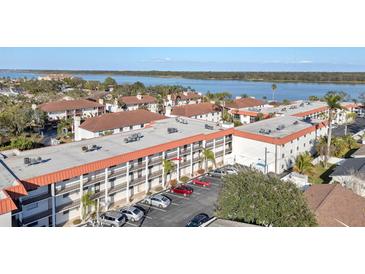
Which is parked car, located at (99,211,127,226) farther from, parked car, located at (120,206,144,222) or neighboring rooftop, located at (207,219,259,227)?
neighboring rooftop, located at (207,219,259,227)

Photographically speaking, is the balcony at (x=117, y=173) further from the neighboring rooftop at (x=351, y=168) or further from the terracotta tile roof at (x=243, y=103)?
the terracotta tile roof at (x=243, y=103)

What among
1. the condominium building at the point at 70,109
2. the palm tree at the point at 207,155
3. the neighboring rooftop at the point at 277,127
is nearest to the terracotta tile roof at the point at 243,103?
the neighboring rooftop at the point at 277,127

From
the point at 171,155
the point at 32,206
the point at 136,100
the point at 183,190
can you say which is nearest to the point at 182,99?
the point at 136,100

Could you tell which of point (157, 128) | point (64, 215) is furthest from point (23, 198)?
point (157, 128)

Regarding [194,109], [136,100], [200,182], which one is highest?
[136,100]

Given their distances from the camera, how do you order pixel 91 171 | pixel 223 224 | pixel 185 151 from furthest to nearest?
pixel 185 151 → pixel 91 171 → pixel 223 224

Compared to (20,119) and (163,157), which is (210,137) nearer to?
(163,157)

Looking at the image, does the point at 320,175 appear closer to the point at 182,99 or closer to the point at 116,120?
the point at 116,120
